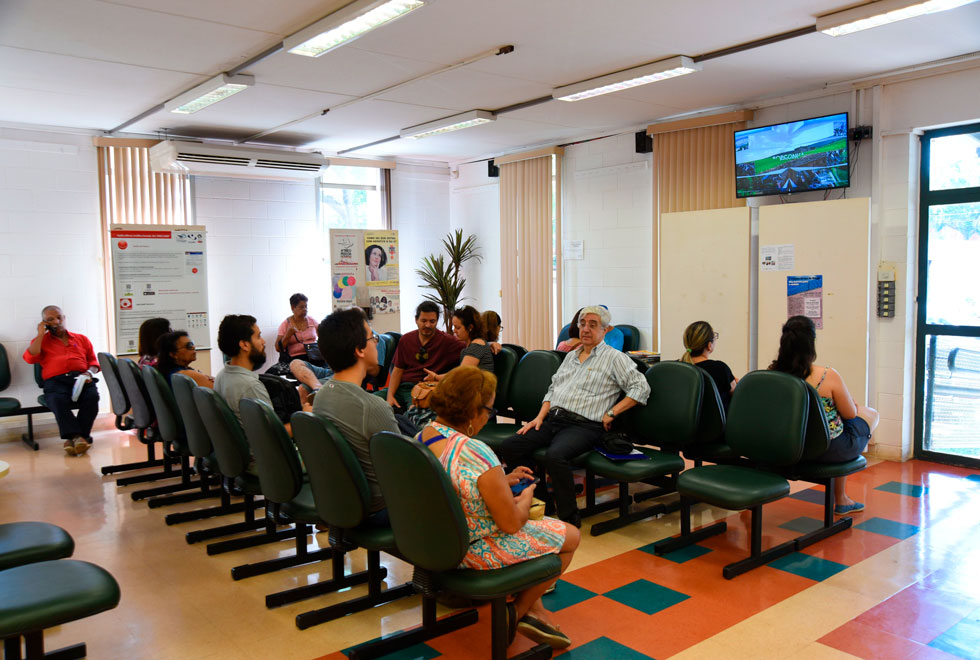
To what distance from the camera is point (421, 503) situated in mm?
2371

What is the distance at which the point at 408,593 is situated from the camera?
3314 millimetres

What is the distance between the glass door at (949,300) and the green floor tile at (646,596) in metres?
3.46

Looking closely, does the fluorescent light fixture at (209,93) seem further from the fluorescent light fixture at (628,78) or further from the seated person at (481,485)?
the seated person at (481,485)

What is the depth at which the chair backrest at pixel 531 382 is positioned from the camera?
480 centimetres

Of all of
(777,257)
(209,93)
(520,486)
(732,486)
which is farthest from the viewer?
(777,257)

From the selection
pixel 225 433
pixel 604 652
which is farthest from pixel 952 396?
pixel 225 433

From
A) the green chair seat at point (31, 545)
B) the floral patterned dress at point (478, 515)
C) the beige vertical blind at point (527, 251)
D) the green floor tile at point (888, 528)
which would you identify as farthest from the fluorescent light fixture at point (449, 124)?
the green chair seat at point (31, 545)

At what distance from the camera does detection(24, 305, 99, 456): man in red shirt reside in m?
6.59

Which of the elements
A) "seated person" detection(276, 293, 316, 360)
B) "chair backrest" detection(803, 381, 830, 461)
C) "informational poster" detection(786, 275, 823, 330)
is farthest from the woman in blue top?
"seated person" detection(276, 293, 316, 360)

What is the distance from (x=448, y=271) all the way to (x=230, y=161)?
2.96 metres

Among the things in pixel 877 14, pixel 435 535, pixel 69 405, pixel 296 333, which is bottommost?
pixel 69 405

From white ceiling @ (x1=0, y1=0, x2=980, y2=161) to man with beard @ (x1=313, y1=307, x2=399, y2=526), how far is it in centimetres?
205

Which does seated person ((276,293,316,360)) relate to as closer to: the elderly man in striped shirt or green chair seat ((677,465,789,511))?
the elderly man in striped shirt

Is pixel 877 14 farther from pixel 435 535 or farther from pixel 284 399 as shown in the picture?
pixel 284 399
